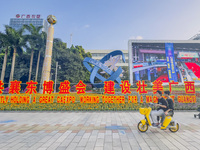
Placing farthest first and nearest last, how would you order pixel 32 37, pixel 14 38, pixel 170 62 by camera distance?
1. pixel 170 62
2. pixel 32 37
3. pixel 14 38

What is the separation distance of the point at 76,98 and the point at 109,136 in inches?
243

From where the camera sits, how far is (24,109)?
8.30 m

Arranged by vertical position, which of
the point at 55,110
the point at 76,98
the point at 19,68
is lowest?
the point at 55,110

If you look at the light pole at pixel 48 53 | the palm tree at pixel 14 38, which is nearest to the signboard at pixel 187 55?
the light pole at pixel 48 53

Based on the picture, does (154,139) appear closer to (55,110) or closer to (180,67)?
(55,110)

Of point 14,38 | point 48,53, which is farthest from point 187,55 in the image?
point 14,38

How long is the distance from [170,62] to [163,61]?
1.70 metres

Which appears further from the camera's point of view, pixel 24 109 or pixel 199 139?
pixel 24 109

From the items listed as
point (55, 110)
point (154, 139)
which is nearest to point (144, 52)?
point (55, 110)

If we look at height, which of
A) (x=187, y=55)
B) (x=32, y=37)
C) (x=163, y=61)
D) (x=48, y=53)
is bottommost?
(x=48, y=53)

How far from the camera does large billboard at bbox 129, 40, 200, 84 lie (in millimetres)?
27625

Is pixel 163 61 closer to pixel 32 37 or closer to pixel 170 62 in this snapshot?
pixel 170 62

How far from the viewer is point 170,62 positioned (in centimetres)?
2797

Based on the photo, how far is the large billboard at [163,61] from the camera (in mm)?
27625
